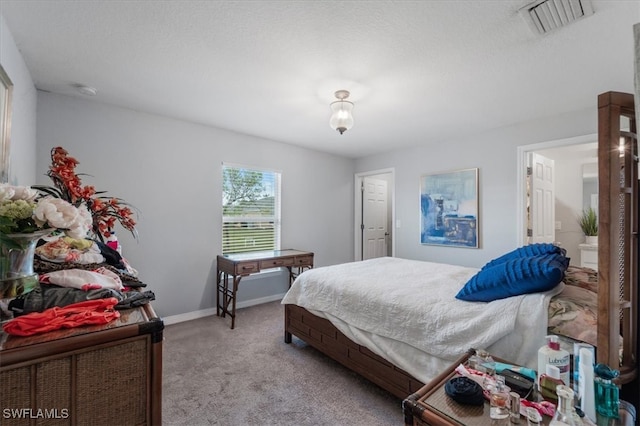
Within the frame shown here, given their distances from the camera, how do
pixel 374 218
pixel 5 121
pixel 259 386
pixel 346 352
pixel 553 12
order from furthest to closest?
pixel 374 218, pixel 346 352, pixel 259 386, pixel 5 121, pixel 553 12

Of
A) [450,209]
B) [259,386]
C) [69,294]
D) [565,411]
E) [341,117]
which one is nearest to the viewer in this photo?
[565,411]

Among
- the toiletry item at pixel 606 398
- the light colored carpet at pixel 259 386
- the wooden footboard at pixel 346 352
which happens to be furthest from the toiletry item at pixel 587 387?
the light colored carpet at pixel 259 386

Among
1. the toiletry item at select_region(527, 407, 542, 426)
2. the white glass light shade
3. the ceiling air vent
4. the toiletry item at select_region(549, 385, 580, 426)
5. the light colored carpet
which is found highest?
A: the ceiling air vent

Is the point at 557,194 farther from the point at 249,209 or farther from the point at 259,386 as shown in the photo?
the point at 259,386

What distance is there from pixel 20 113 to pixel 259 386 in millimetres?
2703

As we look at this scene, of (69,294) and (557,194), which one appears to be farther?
(557,194)

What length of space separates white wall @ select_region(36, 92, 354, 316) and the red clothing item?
2.30 m

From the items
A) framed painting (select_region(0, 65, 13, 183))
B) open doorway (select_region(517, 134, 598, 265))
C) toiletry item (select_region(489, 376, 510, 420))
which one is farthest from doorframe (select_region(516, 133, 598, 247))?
framed painting (select_region(0, 65, 13, 183))

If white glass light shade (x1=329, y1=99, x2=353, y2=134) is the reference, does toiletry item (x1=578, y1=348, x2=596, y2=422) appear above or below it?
below

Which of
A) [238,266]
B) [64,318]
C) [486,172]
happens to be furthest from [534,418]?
[486,172]

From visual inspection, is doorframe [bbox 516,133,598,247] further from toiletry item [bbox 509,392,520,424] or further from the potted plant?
toiletry item [bbox 509,392,520,424]

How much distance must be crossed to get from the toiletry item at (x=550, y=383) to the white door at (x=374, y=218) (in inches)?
171

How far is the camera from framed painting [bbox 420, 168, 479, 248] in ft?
12.3

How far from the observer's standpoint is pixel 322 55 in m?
1.98
